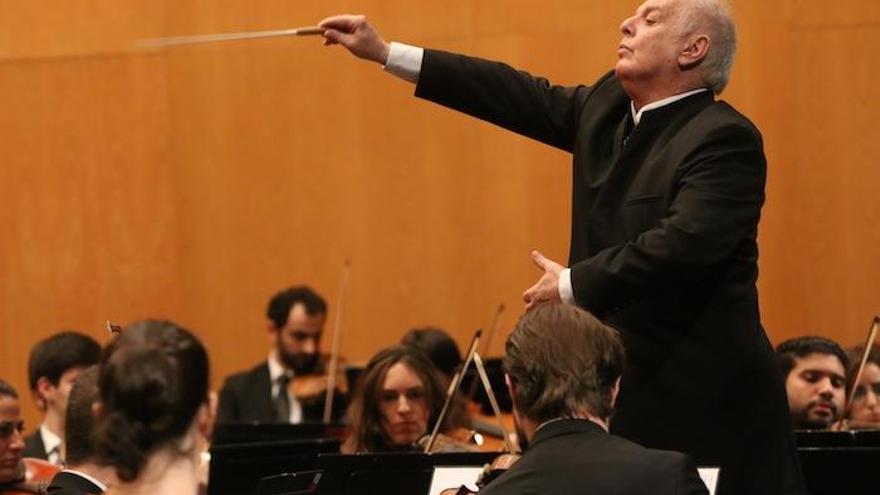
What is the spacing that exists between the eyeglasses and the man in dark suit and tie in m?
2.00

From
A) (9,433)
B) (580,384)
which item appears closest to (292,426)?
(9,433)

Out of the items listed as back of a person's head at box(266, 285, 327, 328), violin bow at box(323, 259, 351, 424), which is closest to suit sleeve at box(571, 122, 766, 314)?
violin bow at box(323, 259, 351, 424)

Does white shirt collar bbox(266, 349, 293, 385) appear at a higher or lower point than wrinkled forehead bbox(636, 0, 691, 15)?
lower

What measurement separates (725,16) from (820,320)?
4.72 metres

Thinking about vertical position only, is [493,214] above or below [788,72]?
below

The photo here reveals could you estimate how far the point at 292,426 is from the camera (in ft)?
18.4

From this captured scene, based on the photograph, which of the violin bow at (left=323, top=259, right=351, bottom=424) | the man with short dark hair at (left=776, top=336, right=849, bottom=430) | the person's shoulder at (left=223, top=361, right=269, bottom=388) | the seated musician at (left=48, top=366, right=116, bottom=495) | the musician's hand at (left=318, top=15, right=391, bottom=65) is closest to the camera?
the seated musician at (left=48, top=366, right=116, bottom=495)

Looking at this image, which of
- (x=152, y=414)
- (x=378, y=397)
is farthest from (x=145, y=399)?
(x=378, y=397)

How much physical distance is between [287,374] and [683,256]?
4.70 metres

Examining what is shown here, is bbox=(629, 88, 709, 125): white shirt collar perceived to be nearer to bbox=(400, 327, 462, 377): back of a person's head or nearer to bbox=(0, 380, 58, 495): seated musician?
bbox=(0, 380, 58, 495): seated musician

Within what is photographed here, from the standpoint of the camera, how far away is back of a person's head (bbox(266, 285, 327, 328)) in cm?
761

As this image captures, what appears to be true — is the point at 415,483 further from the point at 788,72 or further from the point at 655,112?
the point at 788,72

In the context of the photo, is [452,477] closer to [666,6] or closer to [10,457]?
[666,6]

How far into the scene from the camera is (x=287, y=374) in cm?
757
